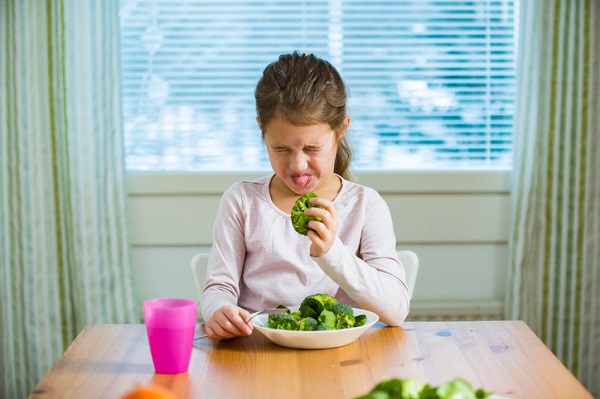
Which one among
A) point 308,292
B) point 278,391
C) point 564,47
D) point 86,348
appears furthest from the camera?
point 564,47

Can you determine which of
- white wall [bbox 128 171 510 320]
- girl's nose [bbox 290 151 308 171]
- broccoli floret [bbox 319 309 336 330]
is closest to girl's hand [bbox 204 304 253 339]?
broccoli floret [bbox 319 309 336 330]

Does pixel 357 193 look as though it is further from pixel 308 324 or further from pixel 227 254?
pixel 308 324

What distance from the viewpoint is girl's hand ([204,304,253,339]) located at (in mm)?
1436

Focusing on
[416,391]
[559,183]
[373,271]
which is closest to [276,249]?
[373,271]

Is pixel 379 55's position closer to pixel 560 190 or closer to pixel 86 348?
pixel 560 190

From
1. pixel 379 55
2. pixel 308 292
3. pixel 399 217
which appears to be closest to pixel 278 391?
pixel 308 292

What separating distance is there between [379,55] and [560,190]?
839mm

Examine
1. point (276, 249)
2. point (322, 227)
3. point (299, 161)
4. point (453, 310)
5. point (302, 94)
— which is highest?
A: point (302, 94)

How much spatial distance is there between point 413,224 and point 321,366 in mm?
1680

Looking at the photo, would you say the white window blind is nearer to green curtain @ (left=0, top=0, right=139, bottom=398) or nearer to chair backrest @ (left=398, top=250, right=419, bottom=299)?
green curtain @ (left=0, top=0, right=139, bottom=398)

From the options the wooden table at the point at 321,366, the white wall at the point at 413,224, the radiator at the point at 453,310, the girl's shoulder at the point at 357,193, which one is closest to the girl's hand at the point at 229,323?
the wooden table at the point at 321,366

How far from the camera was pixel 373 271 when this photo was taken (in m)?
1.61

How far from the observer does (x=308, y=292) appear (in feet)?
5.91

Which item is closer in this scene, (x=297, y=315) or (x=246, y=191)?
(x=297, y=315)
